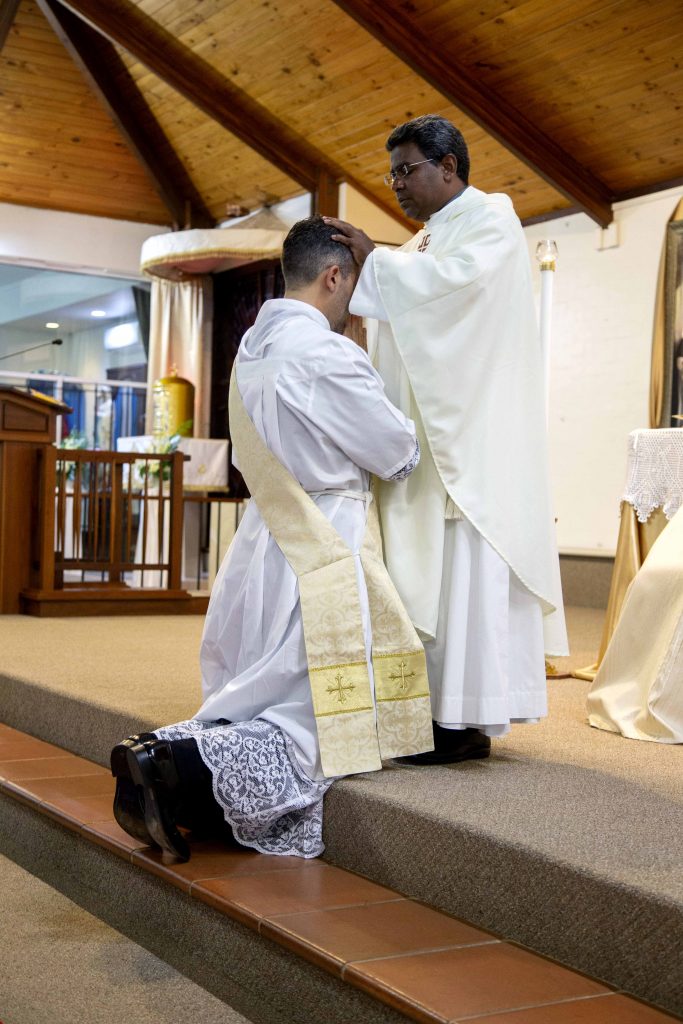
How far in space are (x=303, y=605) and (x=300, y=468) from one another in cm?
32

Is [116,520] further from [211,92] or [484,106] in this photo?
[211,92]

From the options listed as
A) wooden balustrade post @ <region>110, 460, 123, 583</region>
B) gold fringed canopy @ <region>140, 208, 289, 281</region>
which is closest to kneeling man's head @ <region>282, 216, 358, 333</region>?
wooden balustrade post @ <region>110, 460, 123, 583</region>

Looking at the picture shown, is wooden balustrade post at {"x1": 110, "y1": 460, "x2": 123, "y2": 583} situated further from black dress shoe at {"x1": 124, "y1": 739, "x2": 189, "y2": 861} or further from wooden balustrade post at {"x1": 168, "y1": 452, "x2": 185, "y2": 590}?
black dress shoe at {"x1": 124, "y1": 739, "x2": 189, "y2": 861}

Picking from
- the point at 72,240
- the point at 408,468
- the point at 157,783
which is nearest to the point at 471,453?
the point at 408,468

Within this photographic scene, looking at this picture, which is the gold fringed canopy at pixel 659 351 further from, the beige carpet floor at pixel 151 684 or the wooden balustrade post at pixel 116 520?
the wooden balustrade post at pixel 116 520

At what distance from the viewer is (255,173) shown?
1141cm

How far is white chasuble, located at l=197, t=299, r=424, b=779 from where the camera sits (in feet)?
8.65

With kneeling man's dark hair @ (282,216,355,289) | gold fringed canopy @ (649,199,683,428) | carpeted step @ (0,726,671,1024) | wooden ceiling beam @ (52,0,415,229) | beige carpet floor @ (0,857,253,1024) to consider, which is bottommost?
beige carpet floor @ (0,857,253,1024)

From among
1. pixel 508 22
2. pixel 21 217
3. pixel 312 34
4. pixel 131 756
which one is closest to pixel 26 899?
pixel 131 756

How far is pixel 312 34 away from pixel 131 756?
24.9 ft

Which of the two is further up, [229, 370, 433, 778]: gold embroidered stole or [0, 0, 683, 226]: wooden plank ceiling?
[0, 0, 683, 226]: wooden plank ceiling

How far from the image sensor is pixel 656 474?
4.00 metres

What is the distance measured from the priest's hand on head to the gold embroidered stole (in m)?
0.47

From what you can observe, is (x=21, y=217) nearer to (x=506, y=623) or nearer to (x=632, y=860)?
(x=506, y=623)
